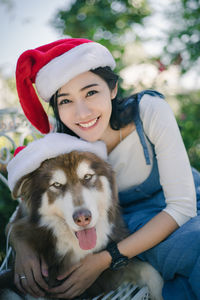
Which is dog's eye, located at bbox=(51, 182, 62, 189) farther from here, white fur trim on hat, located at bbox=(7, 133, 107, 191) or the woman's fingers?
the woman's fingers

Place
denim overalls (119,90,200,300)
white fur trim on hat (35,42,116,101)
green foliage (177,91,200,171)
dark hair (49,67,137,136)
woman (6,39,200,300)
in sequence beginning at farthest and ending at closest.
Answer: green foliage (177,91,200,171) → dark hair (49,67,137,136) → white fur trim on hat (35,42,116,101) → woman (6,39,200,300) → denim overalls (119,90,200,300)

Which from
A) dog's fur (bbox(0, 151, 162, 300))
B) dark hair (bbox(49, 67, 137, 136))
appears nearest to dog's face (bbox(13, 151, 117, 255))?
dog's fur (bbox(0, 151, 162, 300))

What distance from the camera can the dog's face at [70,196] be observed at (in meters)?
1.51

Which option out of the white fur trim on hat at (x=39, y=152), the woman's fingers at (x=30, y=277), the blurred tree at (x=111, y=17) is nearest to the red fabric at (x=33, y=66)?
the white fur trim on hat at (x=39, y=152)

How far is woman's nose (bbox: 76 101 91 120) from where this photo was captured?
163 cm

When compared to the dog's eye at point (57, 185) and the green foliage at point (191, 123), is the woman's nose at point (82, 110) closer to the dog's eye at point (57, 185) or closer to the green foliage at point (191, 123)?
the dog's eye at point (57, 185)

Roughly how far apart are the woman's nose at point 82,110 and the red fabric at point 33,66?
340mm

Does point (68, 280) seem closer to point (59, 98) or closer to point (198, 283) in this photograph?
point (198, 283)

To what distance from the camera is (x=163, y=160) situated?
1.68 meters

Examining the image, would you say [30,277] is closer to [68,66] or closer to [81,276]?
[81,276]

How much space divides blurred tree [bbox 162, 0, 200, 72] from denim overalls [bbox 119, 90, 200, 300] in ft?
9.87

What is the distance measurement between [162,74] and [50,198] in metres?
3.38

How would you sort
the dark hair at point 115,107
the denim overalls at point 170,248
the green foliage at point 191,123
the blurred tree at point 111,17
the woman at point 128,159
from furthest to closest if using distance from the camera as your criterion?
the blurred tree at point 111,17 < the green foliage at point 191,123 < the dark hair at point 115,107 < the woman at point 128,159 < the denim overalls at point 170,248

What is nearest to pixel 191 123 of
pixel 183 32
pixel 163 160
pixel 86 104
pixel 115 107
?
pixel 183 32
